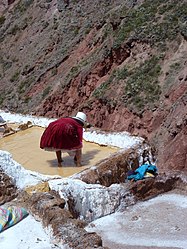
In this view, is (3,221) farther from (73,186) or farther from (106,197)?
(106,197)

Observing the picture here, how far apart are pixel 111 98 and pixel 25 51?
33.4 ft

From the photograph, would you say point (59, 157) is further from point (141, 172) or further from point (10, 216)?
point (10, 216)

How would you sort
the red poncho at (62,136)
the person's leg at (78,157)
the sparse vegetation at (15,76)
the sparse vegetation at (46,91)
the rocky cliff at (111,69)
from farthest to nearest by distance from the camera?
the sparse vegetation at (15,76) → the sparse vegetation at (46,91) → the rocky cliff at (111,69) → the person's leg at (78,157) → the red poncho at (62,136)

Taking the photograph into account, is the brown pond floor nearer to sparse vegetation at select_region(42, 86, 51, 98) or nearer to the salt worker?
the salt worker

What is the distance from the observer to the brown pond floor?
29.6 ft

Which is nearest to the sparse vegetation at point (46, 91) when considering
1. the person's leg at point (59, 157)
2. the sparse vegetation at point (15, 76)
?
the sparse vegetation at point (15, 76)

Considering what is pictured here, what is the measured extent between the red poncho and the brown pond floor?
0.47 meters

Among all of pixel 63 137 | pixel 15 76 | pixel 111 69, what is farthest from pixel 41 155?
pixel 15 76

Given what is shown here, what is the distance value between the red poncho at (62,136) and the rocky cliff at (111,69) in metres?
2.52

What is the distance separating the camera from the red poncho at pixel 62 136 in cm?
869

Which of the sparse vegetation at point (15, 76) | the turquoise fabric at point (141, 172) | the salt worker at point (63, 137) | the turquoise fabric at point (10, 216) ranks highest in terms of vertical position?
the salt worker at point (63, 137)

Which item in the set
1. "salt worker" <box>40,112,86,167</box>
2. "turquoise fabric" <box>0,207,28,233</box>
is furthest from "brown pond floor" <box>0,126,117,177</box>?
"turquoise fabric" <box>0,207,28,233</box>

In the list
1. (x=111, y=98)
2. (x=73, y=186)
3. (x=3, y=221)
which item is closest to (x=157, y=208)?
(x=73, y=186)

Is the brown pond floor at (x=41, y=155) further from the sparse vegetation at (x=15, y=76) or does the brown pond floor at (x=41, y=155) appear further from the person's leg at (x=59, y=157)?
the sparse vegetation at (x=15, y=76)
